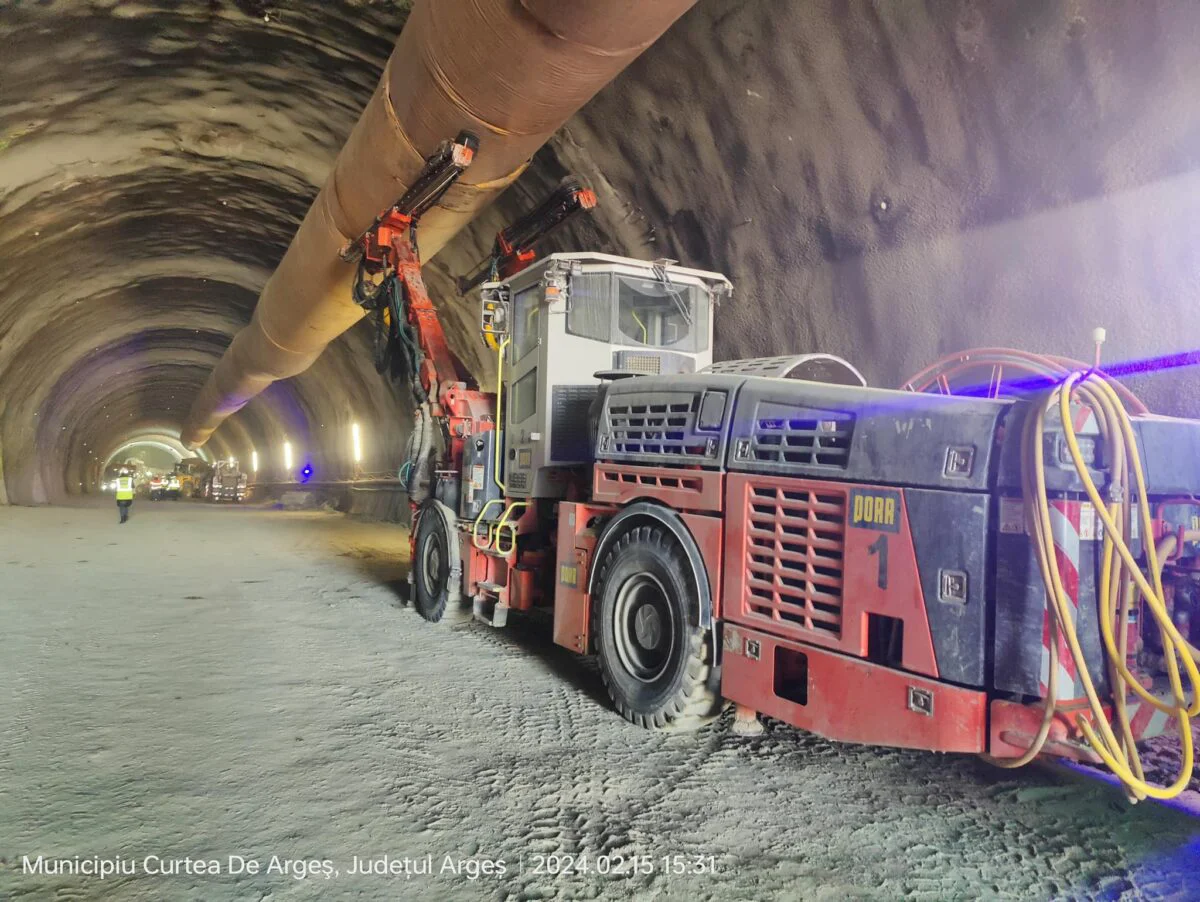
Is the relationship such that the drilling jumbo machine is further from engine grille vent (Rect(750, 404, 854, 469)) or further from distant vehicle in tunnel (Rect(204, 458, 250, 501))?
distant vehicle in tunnel (Rect(204, 458, 250, 501))

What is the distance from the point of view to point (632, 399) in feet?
13.8

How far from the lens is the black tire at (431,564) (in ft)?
20.3

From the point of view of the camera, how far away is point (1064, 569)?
2.45 metres

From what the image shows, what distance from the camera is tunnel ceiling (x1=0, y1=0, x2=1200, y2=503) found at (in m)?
4.04

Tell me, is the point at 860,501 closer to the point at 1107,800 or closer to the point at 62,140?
the point at 1107,800

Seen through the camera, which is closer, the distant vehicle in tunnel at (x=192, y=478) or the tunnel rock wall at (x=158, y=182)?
the tunnel rock wall at (x=158, y=182)

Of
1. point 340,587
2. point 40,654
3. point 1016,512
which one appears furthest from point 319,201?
point 1016,512

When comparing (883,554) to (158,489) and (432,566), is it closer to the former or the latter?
(432,566)

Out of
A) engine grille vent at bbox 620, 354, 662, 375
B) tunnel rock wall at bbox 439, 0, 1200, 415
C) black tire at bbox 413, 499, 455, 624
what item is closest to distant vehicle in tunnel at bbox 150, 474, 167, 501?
black tire at bbox 413, 499, 455, 624

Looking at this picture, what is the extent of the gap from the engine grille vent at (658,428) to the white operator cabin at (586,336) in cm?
67

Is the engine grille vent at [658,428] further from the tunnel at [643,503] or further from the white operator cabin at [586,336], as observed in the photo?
the white operator cabin at [586,336]

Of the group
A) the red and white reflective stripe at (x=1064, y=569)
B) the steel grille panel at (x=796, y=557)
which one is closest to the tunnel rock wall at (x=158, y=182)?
the steel grille panel at (x=796, y=557)

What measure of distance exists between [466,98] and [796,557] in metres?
3.66

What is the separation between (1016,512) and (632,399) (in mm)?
2133
